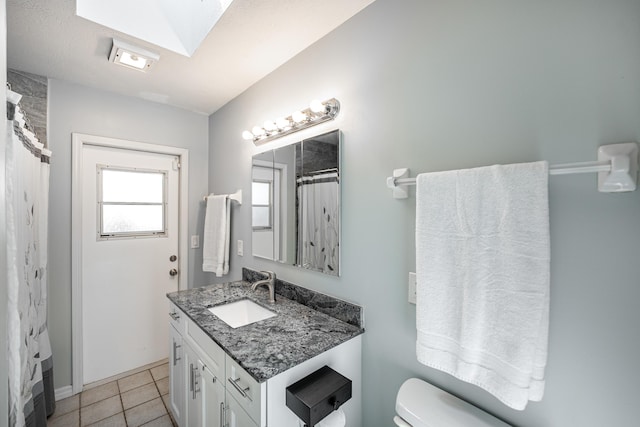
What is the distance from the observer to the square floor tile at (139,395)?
6.54 feet

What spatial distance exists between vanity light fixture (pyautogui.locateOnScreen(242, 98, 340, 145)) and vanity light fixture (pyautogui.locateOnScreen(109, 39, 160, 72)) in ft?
2.39

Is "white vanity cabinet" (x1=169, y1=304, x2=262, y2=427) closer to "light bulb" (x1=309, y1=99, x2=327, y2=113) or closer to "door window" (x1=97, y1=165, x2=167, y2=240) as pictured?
"door window" (x1=97, y1=165, x2=167, y2=240)

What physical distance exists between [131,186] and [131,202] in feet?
0.46

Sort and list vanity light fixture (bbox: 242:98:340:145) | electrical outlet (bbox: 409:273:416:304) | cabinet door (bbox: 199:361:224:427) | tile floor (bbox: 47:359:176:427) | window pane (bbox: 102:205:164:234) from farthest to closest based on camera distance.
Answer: window pane (bbox: 102:205:164:234), tile floor (bbox: 47:359:176:427), vanity light fixture (bbox: 242:98:340:145), cabinet door (bbox: 199:361:224:427), electrical outlet (bbox: 409:273:416:304)

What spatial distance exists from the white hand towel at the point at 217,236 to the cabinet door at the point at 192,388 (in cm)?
77

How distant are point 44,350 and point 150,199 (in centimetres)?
127

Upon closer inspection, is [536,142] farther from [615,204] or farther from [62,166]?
[62,166]

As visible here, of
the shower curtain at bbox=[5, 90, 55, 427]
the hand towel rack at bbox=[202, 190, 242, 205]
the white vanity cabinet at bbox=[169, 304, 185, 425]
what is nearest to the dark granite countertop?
the white vanity cabinet at bbox=[169, 304, 185, 425]

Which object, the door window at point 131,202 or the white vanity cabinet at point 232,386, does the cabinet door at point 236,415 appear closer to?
the white vanity cabinet at point 232,386

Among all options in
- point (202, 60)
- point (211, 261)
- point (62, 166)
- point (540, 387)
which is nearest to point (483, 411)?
point (540, 387)

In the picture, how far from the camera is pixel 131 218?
2.34 m

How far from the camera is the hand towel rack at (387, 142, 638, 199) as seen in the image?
669 mm

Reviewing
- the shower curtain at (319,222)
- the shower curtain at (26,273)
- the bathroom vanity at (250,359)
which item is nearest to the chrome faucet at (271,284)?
the bathroom vanity at (250,359)

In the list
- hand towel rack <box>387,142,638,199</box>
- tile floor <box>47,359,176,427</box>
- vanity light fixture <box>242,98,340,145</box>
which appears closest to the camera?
hand towel rack <box>387,142,638,199</box>
